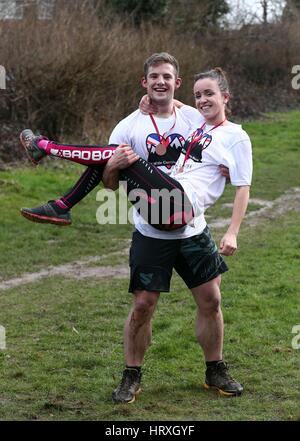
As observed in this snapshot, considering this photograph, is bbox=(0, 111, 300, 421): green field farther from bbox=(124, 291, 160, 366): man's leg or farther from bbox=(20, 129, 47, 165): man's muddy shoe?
bbox=(20, 129, 47, 165): man's muddy shoe

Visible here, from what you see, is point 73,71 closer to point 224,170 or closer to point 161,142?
point 161,142

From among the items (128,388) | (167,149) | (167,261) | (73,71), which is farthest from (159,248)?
(73,71)

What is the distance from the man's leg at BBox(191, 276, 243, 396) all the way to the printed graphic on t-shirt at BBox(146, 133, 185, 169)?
0.82 m

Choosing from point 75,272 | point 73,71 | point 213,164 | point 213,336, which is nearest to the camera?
point 213,164

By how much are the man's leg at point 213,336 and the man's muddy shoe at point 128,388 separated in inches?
19.3

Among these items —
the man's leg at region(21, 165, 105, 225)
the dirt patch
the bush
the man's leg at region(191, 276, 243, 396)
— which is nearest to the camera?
the man's leg at region(21, 165, 105, 225)

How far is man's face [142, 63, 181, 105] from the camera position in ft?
17.9

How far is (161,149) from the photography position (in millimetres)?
5508

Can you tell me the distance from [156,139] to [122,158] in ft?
1.23

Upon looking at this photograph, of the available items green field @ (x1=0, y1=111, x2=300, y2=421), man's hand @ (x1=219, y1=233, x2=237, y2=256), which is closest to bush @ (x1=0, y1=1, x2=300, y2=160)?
green field @ (x1=0, y1=111, x2=300, y2=421)

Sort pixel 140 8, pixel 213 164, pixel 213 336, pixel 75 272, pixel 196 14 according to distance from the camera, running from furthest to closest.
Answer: pixel 196 14
pixel 140 8
pixel 75 272
pixel 213 336
pixel 213 164

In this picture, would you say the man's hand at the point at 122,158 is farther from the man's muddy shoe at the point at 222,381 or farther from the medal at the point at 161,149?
the man's muddy shoe at the point at 222,381

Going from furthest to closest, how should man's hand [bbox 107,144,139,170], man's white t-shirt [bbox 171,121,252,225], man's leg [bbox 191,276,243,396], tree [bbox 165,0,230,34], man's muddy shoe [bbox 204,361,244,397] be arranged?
tree [bbox 165,0,230,34], man's muddy shoe [bbox 204,361,244,397], man's leg [bbox 191,276,243,396], man's white t-shirt [bbox 171,121,252,225], man's hand [bbox 107,144,139,170]
